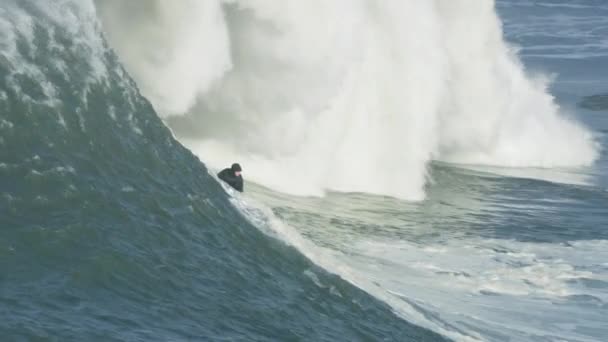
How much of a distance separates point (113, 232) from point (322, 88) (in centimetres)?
1087

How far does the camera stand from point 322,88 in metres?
23.4

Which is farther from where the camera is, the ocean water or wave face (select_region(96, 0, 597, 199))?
wave face (select_region(96, 0, 597, 199))

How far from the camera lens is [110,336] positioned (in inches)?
407

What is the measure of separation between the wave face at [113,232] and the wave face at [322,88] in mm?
3958

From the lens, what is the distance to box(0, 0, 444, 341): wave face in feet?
36.4

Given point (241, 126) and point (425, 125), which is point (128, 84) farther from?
point (425, 125)

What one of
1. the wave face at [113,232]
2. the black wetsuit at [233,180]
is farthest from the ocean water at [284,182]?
the black wetsuit at [233,180]

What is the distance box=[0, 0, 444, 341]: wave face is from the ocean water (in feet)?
0.09

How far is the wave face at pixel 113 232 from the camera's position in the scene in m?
11.1

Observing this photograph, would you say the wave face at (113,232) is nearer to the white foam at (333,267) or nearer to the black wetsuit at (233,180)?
the white foam at (333,267)

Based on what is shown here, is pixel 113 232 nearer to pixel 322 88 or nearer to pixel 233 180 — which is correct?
pixel 233 180

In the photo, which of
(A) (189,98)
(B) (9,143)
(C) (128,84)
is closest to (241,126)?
(A) (189,98)

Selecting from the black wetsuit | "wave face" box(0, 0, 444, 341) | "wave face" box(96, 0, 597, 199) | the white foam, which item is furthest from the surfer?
"wave face" box(96, 0, 597, 199)

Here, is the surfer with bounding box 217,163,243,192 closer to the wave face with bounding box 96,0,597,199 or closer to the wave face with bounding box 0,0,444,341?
the wave face with bounding box 0,0,444,341
